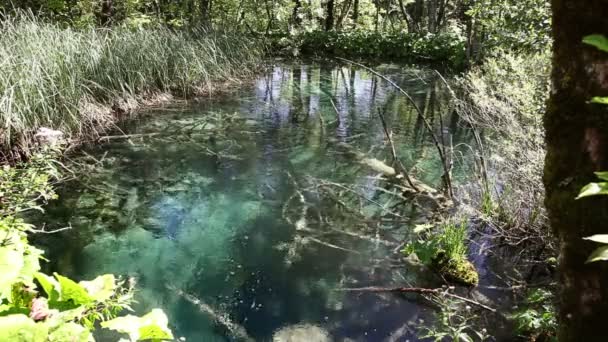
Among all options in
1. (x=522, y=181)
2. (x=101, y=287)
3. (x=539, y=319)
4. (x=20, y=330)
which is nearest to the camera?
(x=20, y=330)

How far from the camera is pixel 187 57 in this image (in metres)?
8.56

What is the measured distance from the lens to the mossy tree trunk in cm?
119

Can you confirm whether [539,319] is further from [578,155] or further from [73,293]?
[73,293]

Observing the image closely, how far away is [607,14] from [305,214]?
11.7ft

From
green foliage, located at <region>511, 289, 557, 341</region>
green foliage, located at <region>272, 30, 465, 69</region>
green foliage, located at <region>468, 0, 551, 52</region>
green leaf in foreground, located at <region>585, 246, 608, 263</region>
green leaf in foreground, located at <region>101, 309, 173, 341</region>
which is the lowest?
green foliage, located at <region>511, 289, 557, 341</region>

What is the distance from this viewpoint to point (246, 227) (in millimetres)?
4293

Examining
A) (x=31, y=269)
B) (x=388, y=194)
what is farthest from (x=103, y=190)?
(x=31, y=269)

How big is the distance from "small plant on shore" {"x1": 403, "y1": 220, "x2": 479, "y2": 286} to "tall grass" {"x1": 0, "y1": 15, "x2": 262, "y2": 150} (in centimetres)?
387

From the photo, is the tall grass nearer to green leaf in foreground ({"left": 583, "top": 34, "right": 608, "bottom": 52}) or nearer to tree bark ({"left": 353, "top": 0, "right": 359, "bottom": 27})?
green leaf in foreground ({"left": 583, "top": 34, "right": 608, "bottom": 52})

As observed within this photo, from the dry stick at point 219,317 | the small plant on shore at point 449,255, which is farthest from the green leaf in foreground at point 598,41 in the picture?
the small plant on shore at point 449,255

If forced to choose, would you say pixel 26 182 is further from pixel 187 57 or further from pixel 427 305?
pixel 187 57

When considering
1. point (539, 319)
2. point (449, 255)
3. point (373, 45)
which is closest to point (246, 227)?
point (449, 255)

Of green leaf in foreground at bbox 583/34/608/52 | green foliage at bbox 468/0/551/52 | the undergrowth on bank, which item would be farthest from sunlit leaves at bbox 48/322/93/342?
green foliage at bbox 468/0/551/52

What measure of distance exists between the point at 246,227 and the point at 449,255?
1706 mm
